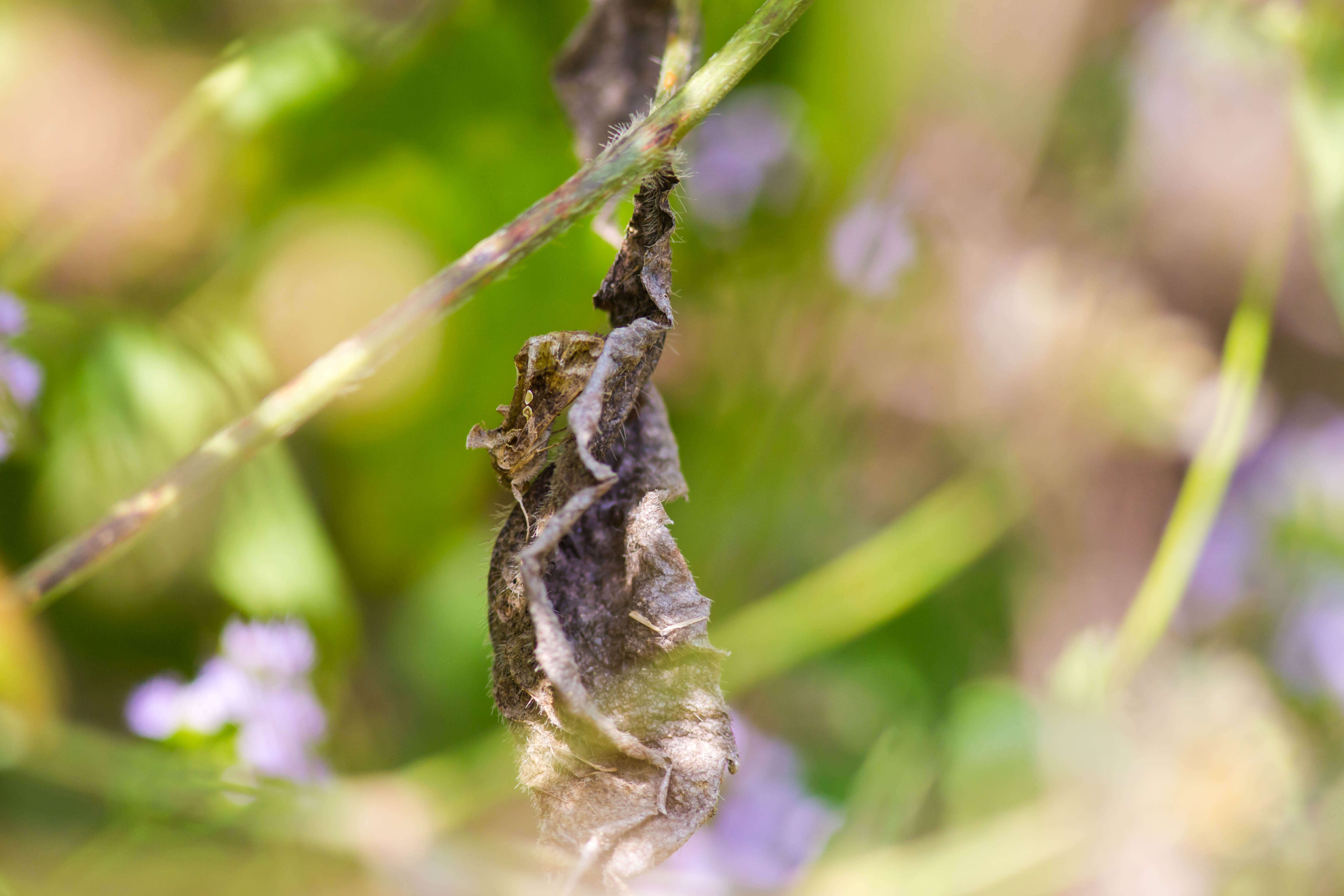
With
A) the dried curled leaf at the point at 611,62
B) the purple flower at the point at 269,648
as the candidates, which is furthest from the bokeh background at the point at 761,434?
the dried curled leaf at the point at 611,62

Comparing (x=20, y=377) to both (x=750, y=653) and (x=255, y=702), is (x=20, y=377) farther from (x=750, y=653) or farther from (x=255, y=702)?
(x=750, y=653)

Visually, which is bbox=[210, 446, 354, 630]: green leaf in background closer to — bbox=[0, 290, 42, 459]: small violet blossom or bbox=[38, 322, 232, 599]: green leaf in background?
bbox=[38, 322, 232, 599]: green leaf in background

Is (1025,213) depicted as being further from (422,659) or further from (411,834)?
(411,834)

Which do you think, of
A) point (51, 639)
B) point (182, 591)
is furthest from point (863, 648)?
point (51, 639)

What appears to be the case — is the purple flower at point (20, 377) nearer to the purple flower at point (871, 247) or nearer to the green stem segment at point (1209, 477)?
the purple flower at point (871, 247)

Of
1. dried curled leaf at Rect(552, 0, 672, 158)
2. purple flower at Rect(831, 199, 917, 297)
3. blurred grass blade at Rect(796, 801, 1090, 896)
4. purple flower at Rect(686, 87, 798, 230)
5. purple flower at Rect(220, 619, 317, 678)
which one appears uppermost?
purple flower at Rect(686, 87, 798, 230)

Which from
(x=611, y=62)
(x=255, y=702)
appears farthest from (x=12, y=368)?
(x=611, y=62)

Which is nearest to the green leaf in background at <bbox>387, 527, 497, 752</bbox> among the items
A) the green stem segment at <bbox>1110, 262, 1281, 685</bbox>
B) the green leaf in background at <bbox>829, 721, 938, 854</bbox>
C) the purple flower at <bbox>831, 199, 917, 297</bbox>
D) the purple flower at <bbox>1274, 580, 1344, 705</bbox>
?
the green leaf in background at <bbox>829, 721, 938, 854</bbox>
